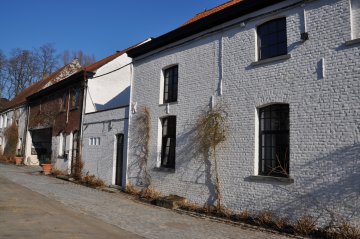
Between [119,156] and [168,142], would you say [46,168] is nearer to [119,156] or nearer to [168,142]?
[119,156]

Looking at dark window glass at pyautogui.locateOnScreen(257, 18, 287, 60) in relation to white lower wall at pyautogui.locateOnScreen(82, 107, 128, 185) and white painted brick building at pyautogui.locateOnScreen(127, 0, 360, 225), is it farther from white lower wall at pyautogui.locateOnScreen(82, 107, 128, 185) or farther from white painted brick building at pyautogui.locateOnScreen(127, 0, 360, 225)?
white lower wall at pyautogui.locateOnScreen(82, 107, 128, 185)

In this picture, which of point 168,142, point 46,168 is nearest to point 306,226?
point 168,142

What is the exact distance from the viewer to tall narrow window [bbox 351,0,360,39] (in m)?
8.70

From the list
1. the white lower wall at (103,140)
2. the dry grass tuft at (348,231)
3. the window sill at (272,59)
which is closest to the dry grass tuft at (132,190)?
the white lower wall at (103,140)

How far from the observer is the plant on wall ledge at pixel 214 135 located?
37.6 feet

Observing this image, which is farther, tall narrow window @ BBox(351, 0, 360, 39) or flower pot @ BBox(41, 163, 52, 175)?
flower pot @ BBox(41, 163, 52, 175)

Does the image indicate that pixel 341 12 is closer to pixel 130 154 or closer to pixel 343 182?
pixel 343 182

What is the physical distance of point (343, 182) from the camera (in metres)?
8.37

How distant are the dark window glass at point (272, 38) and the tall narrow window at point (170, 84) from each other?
4234 millimetres

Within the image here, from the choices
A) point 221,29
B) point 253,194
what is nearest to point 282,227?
point 253,194

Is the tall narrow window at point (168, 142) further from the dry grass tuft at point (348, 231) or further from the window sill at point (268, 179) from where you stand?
the dry grass tuft at point (348, 231)

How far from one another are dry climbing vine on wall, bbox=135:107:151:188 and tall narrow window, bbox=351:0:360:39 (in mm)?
8571

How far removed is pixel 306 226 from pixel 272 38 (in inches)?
207

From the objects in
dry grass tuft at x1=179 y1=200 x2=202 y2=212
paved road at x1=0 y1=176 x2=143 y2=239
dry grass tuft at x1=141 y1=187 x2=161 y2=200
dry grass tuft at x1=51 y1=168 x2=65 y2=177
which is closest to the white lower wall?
dry grass tuft at x1=141 y1=187 x2=161 y2=200
